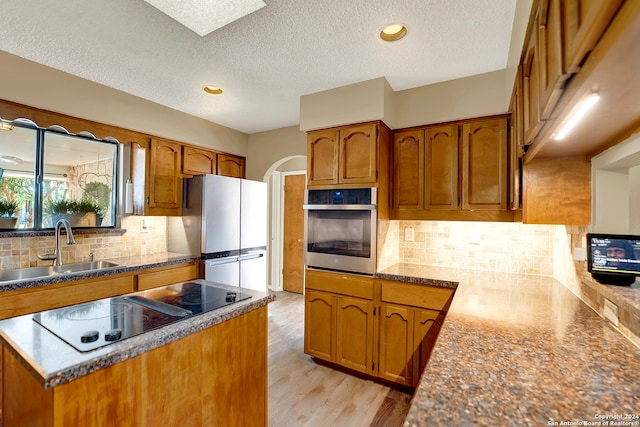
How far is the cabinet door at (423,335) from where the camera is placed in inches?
84.5

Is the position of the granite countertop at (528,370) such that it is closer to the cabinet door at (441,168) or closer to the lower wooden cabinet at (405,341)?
the lower wooden cabinet at (405,341)

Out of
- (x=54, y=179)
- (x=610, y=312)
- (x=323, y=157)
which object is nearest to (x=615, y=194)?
(x=610, y=312)

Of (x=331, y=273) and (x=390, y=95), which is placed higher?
(x=390, y=95)

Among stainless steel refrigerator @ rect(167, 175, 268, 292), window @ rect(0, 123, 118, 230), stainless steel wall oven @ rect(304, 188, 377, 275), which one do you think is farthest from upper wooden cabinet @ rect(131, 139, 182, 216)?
stainless steel wall oven @ rect(304, 188, 377, 275)

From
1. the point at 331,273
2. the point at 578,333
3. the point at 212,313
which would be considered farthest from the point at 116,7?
the point at 578,333

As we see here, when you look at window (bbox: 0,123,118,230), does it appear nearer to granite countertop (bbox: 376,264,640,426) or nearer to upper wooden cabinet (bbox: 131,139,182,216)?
upper wooden cabinet (bbox: 131,139,182,216)

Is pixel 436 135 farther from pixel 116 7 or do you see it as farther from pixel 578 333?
pixel 116 7

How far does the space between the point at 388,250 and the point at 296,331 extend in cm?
152

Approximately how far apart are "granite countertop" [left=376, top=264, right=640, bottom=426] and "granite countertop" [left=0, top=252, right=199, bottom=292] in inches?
98.7

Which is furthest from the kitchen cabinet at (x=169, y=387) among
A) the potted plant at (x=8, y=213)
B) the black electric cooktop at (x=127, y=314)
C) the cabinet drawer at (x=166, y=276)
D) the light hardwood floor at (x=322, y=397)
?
the potted plant at (x=8, y=213)

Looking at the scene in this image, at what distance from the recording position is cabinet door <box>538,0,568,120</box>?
2.62 feet

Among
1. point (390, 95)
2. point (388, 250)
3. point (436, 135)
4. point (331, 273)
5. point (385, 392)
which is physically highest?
point (390, 95)

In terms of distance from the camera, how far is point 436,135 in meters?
2.48

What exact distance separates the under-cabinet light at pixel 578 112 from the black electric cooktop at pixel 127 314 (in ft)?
5.09
